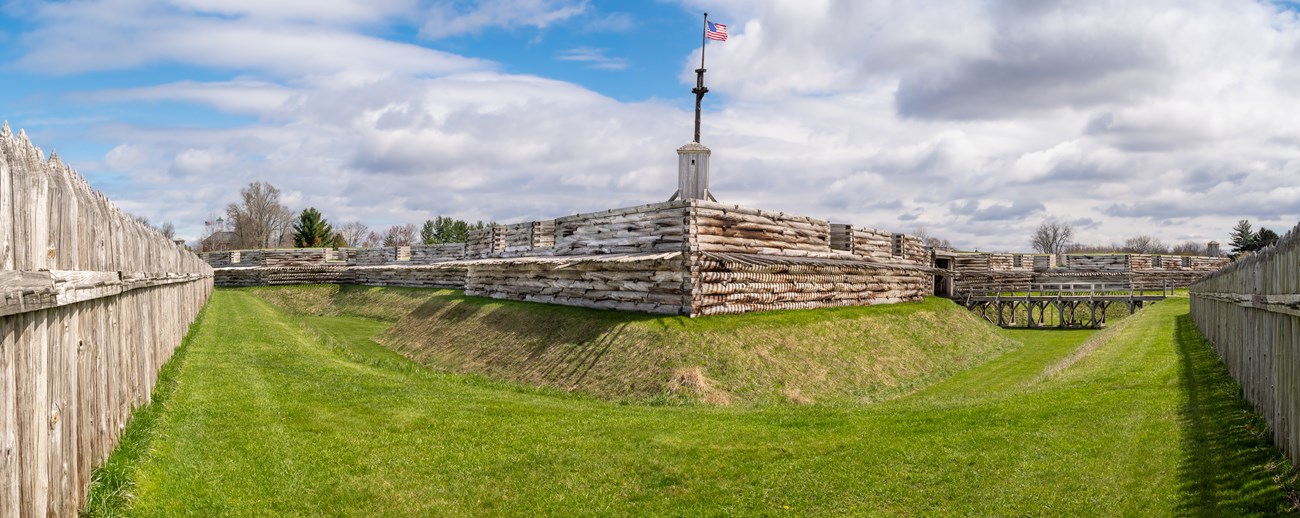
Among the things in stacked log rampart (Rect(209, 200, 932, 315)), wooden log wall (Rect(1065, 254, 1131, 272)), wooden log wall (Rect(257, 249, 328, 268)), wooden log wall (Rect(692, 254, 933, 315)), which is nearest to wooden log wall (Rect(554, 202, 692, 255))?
stacked log rampart (Rect(209, 200, 932, 315))

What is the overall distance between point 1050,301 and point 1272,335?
1554 inches

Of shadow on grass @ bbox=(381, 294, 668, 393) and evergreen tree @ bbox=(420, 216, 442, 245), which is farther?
evergreen tree @ bbox=(420, 216, 442, 245)

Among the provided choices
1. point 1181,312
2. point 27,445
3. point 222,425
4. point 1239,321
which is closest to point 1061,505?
point 1239,321

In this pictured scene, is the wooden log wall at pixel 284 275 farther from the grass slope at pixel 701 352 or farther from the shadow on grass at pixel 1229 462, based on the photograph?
the shadow on grass at pixel 1229 462

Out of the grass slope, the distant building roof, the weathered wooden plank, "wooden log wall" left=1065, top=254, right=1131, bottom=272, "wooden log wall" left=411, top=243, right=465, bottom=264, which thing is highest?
the distant building roof

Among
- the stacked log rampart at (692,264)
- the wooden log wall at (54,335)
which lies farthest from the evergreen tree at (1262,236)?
the wooden log wall at (54,335)

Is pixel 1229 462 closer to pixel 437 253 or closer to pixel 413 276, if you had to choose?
pixel 413 276

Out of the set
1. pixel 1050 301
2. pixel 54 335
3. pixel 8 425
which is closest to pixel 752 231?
pixel 54 335

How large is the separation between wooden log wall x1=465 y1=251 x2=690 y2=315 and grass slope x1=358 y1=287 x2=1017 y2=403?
508 millimetres

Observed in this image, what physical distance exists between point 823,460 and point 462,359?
15.6 meters

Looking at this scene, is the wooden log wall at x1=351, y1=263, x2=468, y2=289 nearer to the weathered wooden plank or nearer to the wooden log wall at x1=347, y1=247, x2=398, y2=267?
the wooden log wall at x1=347, y1=247, x2=398, y2=267

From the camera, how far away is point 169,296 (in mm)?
14117

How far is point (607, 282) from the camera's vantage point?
69.5ft

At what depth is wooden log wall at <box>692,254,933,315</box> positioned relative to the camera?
1939 cm
